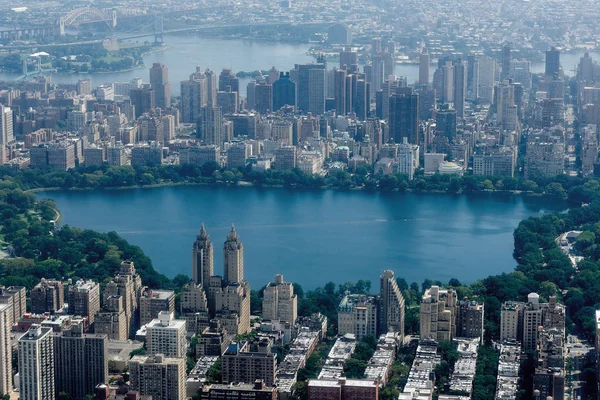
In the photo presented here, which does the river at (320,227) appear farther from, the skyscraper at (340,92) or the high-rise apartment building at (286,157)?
the skyscraper at (340,92)

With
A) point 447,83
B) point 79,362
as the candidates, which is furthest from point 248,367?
point 447,83

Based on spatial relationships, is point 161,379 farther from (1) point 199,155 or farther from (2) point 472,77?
(2) point 472,77

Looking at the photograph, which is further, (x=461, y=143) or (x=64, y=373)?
(x=461, y=143)

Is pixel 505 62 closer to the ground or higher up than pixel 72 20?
closer to the ground

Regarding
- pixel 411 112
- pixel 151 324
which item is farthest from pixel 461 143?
pixel 151 324

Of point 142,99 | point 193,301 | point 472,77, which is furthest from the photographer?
point 472,77

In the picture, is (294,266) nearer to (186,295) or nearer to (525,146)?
(186,295)

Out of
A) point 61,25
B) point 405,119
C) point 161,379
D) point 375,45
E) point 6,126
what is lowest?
point 161,379
